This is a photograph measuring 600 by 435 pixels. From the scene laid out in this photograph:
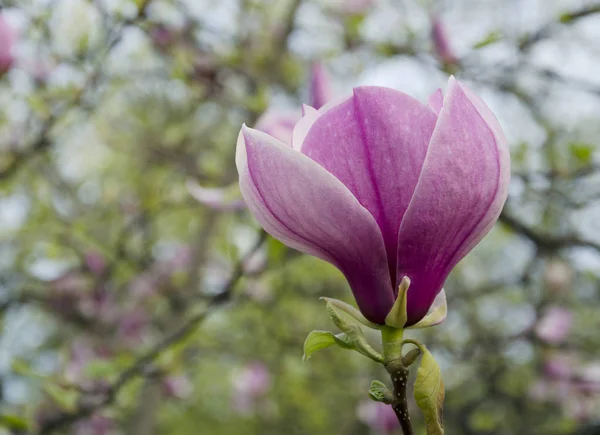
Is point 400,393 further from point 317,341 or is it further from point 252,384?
point 252,384

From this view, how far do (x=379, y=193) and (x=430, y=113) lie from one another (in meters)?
0.08

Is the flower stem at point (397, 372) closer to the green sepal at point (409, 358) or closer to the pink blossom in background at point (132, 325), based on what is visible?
the green sepal at point (409, 358)

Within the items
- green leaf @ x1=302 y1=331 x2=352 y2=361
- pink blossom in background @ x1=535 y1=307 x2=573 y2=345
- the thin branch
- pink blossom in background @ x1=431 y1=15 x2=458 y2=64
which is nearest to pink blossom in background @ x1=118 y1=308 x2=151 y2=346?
the thin branch

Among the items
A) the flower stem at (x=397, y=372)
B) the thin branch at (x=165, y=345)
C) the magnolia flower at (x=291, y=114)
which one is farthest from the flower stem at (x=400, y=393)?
the thin branch at (x=165, y=345)

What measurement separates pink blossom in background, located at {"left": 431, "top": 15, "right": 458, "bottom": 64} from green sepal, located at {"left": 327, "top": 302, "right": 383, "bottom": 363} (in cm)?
110

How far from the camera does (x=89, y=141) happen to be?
16.3 feet

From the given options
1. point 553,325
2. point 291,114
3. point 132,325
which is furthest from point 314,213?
point 132,325

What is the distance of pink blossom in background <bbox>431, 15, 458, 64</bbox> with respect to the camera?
149 centimetres

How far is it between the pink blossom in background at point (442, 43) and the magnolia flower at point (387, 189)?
1.01 m

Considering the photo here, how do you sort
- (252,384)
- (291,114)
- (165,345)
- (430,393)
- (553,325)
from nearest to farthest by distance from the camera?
(430,393) < (291,114) < (165,345) < (553,325) < (252,384)

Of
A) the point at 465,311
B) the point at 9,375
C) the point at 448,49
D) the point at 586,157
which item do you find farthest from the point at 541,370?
the point at 9,375

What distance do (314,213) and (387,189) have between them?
0.22 feet

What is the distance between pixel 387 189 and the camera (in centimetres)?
53

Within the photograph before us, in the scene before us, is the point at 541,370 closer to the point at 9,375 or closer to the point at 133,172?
the point at 9,375
